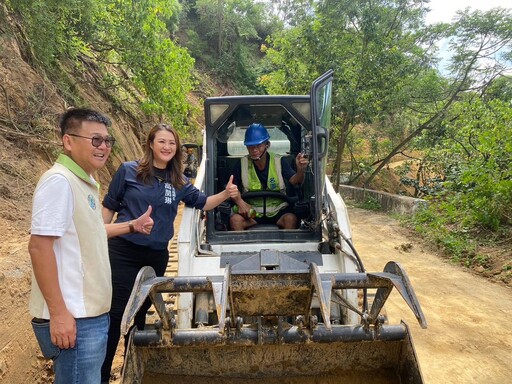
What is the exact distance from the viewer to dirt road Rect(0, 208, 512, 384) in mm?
3271

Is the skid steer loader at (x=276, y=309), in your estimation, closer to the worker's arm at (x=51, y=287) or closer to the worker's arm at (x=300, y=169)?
the worker's arm at (x=300, y=169)

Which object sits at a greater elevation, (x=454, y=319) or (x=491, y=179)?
(x=491, y=179)

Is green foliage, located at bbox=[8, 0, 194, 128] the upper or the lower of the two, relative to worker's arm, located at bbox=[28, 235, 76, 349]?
upper

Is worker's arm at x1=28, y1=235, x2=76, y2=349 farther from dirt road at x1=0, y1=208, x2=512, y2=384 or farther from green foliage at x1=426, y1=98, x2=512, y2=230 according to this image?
green foliage at x1=426, y1=98, x2=512, y2=230

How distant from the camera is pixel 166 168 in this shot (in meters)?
2.93

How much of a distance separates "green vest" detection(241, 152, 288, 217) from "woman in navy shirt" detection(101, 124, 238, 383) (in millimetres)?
1297

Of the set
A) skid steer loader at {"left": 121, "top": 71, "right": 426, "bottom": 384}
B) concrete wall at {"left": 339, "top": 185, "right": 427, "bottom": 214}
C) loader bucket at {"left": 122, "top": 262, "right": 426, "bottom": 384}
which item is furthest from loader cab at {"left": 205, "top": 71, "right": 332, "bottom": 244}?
concrete wall at {"left": 339, "top": 185, "right": 427, "bottom": 214}

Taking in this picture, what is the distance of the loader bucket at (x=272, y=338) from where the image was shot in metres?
2.13

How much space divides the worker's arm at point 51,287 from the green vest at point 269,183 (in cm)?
263

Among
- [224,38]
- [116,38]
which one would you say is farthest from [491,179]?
[224,38]

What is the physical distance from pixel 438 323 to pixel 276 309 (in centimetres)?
294

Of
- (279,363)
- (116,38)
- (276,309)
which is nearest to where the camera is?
(276,309)

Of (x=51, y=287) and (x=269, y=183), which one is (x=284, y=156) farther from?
(x=51, y=287)

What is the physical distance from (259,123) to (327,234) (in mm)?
1443
